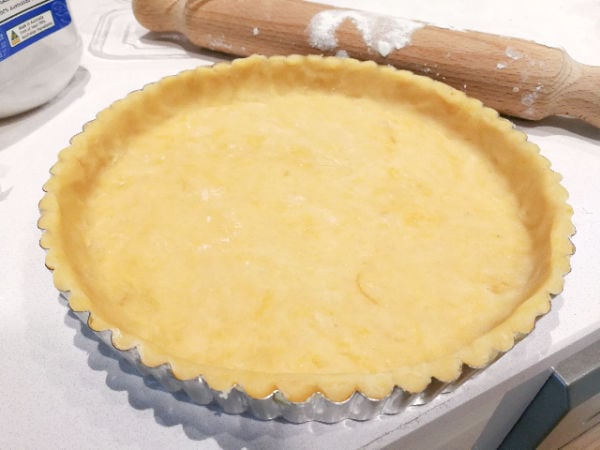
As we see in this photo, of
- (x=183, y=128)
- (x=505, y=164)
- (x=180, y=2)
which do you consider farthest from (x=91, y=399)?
(x=180, y=2)

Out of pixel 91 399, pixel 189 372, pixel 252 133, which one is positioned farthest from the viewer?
pixel 252 133

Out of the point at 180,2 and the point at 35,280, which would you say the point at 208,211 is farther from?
the point at 180,2

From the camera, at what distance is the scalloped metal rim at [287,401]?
54 cm

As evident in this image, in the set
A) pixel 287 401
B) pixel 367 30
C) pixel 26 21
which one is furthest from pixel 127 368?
pixel 367 30

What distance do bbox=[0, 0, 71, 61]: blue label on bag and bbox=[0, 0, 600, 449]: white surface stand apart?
164 mm

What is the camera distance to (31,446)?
603 millimetres

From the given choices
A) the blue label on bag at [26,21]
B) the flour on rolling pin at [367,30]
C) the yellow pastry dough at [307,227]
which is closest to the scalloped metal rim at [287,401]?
the yellow pastry dough at [307,227]

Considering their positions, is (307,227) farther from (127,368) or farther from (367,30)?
(367,30)

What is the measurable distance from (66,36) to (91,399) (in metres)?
0.71

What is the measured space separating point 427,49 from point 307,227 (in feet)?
1.62

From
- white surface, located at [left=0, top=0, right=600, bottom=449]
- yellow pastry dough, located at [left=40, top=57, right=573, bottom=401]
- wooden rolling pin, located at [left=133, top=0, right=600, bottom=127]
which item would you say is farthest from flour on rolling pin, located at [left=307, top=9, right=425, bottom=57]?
white surface, located at [left=0, top=0, right=600, bottom=449]

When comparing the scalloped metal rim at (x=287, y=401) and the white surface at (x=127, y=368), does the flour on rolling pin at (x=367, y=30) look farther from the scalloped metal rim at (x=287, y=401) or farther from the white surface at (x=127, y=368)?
the scalloped metal rim at (x=287, y=401)

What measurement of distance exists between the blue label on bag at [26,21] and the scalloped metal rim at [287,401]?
1.87 ft

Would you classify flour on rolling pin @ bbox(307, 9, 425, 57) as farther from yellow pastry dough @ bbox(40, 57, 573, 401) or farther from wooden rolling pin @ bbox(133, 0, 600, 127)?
yellow pastry dough @ bbox(40, 57, 573, 401)
